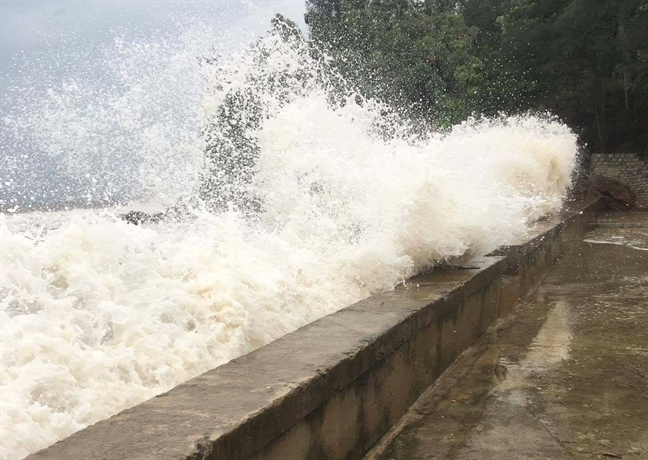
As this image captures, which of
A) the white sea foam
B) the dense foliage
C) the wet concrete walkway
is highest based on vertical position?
the dense foliage

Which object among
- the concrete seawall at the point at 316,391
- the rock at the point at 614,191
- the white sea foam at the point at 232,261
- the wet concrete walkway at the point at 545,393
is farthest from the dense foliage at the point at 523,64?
the concrete seawall at the point at 316,391

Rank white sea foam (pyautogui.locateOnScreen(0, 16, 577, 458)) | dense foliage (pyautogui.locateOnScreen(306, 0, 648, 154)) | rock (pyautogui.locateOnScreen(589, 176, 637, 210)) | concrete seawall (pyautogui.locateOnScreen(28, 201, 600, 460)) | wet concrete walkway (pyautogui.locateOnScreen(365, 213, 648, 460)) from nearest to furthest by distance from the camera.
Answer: concrete seawall (pyautogui.locateOnScreen(28, 201, 600, 460))
white sea foam (pyautogui.locateOnScreen(0, 16, 577, 458))
wet concrete walkway (pyautogui.locateOnScreen(365, 213, 648, 460))
rock (pyautogui.locateOnScreen(589, 176, 637, 210))
dense foliage (pyautogui.locateOnScreen(306, 0, 648, 154))

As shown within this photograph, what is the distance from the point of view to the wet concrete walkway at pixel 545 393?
258 centimetres

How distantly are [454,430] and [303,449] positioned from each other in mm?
908

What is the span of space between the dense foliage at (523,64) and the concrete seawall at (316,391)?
13.7 m

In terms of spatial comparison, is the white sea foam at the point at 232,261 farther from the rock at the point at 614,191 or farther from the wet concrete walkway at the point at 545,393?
the rock at the point at 614,191

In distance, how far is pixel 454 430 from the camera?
2771mm

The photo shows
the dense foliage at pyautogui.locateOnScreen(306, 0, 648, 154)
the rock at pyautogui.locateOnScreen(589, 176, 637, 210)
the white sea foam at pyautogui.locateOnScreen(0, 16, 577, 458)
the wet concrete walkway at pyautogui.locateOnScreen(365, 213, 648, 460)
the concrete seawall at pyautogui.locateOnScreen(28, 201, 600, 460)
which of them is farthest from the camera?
the dense foliage at pyautogui.locateOnScreen(306, 0, 648, 154)

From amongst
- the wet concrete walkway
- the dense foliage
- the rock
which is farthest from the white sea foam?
the rock

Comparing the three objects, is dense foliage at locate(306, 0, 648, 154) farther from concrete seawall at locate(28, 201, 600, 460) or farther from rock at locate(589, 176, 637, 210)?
concrete seawall at locate(28, 201, 600, 460)

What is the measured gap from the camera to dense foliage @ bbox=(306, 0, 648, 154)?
1870 cm

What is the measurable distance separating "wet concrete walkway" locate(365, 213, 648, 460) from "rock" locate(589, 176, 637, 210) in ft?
43.5

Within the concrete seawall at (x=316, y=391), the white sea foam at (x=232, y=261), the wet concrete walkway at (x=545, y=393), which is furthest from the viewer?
the wet concrete walkway at (x=545, y=393)

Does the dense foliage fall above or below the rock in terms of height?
above
